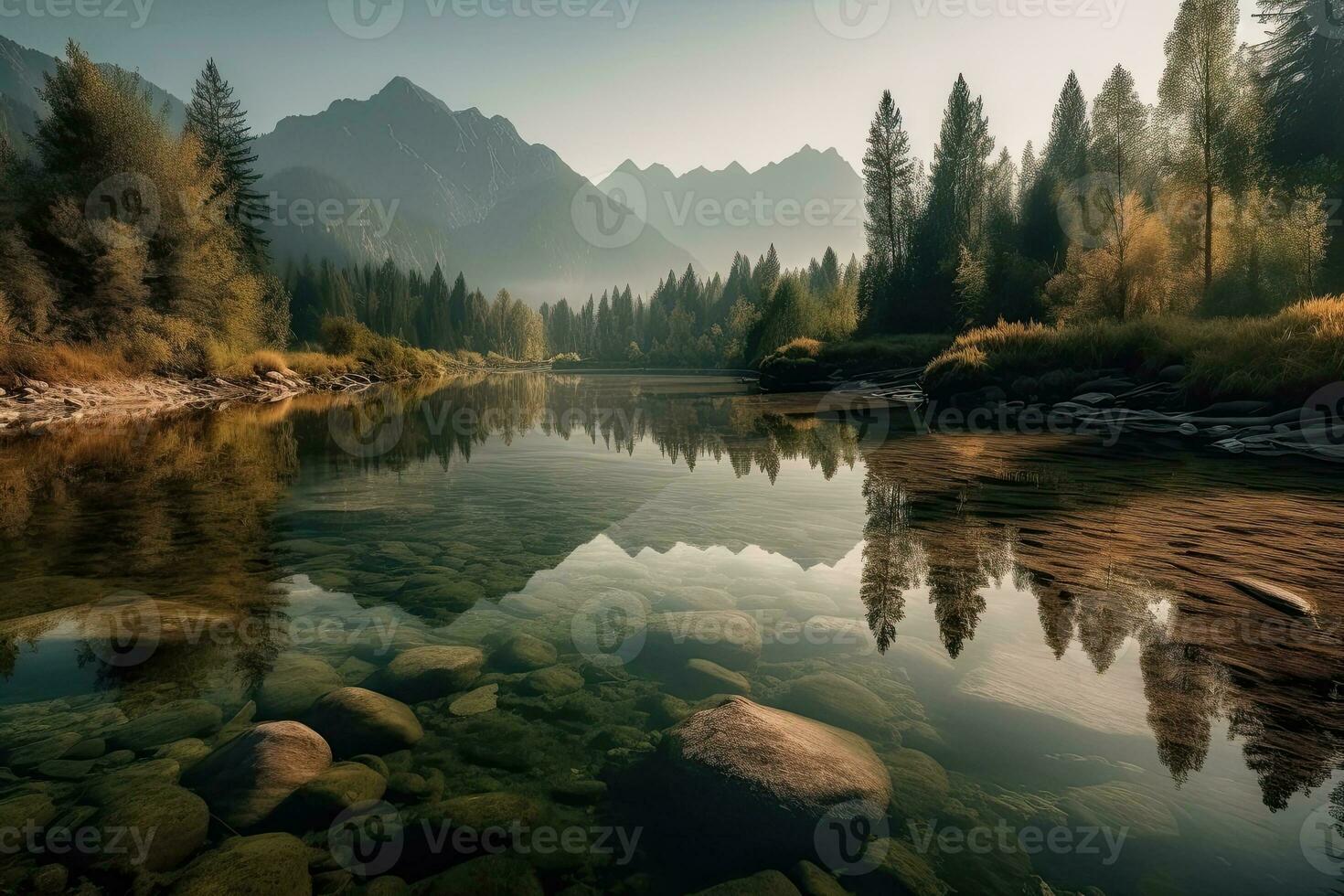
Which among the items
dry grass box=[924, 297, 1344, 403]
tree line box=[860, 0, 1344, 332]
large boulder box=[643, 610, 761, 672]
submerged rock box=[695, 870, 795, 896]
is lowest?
submerged rock box=[695, 870, 795, 896]

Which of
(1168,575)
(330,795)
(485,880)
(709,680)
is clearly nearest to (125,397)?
(330,795)

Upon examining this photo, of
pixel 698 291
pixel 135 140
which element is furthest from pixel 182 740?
pixel 698 291

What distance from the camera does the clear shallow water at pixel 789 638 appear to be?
2719 mm

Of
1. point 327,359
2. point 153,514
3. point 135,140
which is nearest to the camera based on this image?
point 153,514

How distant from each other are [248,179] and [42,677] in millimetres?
57549

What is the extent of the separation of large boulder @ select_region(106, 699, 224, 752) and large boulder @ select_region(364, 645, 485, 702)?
2.84ft

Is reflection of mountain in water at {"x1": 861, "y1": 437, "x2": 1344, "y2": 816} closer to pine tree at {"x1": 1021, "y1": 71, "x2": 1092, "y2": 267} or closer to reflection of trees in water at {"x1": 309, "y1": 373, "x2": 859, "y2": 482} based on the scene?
reflection of trees in water at {"x1": 309, "y1": 373, "x2": 859, "y2": 482}

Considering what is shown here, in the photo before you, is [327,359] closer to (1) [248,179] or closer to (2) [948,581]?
(1) [248,179]

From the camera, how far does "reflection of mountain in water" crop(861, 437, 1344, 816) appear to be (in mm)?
3375

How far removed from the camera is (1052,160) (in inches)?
2287

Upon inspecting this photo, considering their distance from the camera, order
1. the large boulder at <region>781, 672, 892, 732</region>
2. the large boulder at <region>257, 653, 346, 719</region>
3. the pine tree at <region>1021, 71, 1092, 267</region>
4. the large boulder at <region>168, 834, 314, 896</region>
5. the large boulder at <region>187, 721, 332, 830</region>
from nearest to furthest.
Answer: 1. the large boulder at <region>168, 834, 314, 896</region>
2. the large boulder at <region>187, 721, 332, 830</region>
3. the large boulder at <region>781, 672, 892, 732</region>
4. the large boulder at <region>257, 653, 346, 719</region>
5. the pine tree at <region>1021, 71, 1092, 267</region>

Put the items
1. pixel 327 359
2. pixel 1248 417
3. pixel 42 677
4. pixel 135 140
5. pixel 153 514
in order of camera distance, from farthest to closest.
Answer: pixel 327 359
pixel 135 140
pixel 1248 417
pixel 153 514
pixel 42 677

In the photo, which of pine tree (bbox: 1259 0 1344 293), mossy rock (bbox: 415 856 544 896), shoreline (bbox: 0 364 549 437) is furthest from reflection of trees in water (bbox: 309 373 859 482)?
pine tree (bbox: 1259 0 1344 293)

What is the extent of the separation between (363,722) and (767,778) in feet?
7.68
